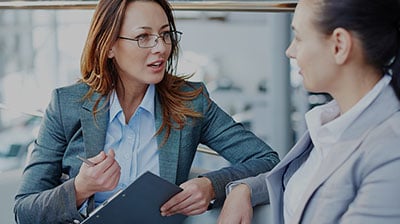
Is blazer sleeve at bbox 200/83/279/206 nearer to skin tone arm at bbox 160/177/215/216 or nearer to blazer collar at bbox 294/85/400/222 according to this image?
skin tone arm at bbox 160/177/215/216

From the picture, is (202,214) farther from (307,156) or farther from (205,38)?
(205,38)

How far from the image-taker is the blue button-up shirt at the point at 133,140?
152 centimetres

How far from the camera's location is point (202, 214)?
1449 millimetres

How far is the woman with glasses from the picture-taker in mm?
1474

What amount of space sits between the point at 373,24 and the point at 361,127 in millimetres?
151

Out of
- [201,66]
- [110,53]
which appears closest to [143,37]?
[110,53]

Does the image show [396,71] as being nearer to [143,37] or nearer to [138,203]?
[138,203]

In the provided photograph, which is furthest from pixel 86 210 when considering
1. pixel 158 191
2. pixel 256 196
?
pixel 256 196

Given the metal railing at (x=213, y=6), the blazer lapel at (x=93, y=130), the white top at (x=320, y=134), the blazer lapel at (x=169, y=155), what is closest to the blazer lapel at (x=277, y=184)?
the white top at (x=320, y=134)

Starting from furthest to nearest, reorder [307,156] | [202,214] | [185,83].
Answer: [185,83] → [202,214] → [307,156]

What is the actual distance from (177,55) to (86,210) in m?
0.43

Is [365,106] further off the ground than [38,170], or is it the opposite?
[365,106]

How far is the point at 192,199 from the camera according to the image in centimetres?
137

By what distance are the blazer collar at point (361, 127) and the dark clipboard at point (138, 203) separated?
329 mm
